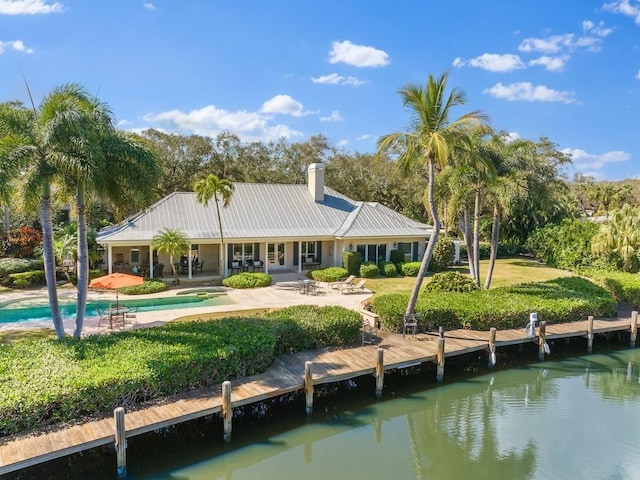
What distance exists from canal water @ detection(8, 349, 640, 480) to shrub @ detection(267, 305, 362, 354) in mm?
1510

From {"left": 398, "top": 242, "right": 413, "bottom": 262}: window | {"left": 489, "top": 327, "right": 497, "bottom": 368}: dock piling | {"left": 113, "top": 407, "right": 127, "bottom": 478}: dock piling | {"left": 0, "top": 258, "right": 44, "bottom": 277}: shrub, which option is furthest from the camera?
{"left": 398, "top": 242, "right": 413, "bottom": 262}: window

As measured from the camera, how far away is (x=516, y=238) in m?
37.7

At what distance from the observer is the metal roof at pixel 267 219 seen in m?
25.5

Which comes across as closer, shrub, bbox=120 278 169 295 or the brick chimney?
shrub, bbox=120 278 169 295

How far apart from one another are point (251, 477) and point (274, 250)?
19.3m

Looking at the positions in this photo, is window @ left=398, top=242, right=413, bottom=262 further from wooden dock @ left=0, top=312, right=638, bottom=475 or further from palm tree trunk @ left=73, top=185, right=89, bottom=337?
palm tree trunk @ left=73, top=185, right=89, bottom=337

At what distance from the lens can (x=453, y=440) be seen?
1116cm

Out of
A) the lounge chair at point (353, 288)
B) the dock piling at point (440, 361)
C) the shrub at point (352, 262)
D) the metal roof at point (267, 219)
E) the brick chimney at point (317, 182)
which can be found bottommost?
the dock piling at point (440, 361)

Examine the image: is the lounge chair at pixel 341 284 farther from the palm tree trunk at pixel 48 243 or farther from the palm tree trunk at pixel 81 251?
the palm tree trunk at pixel 48 243

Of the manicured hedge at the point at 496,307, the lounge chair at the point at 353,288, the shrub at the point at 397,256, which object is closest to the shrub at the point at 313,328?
the manicured hedge at the point at 496,307

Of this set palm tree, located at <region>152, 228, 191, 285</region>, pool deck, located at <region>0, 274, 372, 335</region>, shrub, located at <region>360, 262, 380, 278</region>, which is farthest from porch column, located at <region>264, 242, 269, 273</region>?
shrub, located at <region>360, 262, 380, 278</region>

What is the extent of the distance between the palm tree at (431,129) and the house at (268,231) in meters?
12.2

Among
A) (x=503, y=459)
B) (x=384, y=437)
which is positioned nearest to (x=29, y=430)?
(x=384, y=437)

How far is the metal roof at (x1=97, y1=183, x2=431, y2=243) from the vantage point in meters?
25.5
